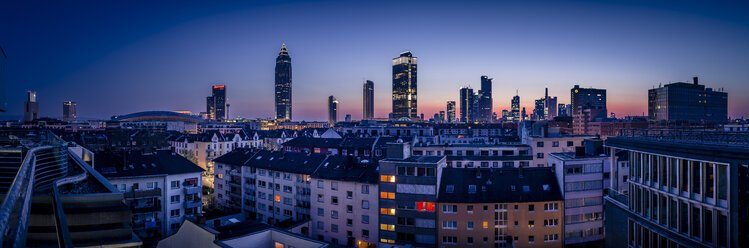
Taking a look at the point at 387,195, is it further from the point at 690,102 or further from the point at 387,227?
the point at 690,102

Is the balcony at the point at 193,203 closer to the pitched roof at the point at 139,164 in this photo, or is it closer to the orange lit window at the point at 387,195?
the pitched roof at the point at 139,164

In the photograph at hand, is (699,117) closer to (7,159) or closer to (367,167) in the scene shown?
(367,167)

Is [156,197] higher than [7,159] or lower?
lower

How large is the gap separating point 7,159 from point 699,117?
216 metres

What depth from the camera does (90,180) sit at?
2280 centimetres

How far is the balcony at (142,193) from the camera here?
121ft

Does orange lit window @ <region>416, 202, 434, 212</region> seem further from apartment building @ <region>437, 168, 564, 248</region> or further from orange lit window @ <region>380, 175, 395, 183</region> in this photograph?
orange lit window @ <region>380, 175, 395, 183</region>

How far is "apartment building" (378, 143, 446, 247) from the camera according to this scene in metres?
35.6

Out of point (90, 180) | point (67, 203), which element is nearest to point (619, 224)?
point (67, 203)

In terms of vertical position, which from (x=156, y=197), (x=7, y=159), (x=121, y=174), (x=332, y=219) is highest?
(x=7, y=159)

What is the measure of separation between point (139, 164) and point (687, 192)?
4799 centimetres

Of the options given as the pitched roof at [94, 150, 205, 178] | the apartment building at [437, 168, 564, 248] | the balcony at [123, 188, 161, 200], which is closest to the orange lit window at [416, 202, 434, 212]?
the apartment building at [437, 168, 564, 248]

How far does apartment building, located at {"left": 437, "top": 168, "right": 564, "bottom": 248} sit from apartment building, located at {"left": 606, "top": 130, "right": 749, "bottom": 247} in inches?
446

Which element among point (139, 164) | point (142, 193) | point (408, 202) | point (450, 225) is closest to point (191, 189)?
point (142, 193)
